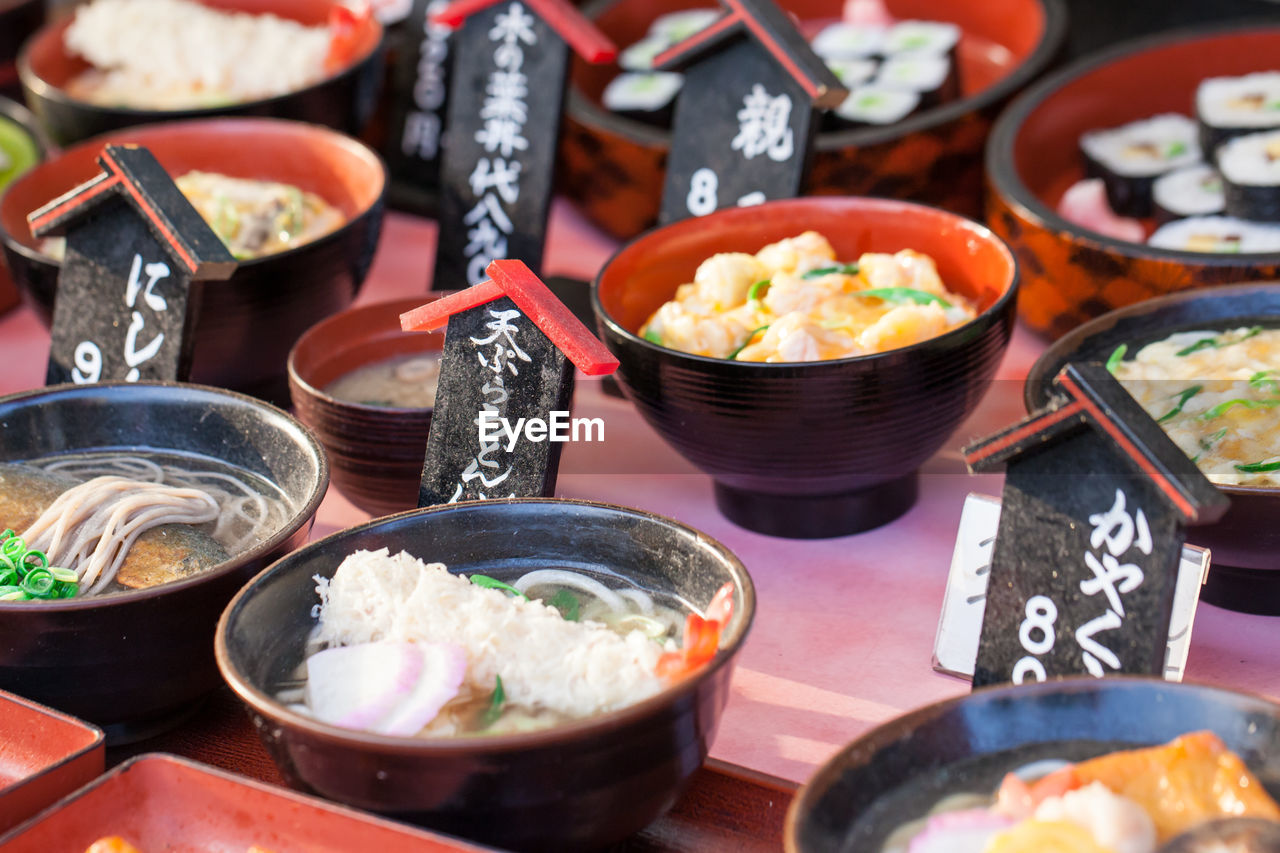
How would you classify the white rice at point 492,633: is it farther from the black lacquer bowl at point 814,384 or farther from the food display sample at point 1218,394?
the food display sample at point 1218,394

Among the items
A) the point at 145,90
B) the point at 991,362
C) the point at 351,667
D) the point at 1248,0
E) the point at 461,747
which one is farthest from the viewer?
the point at 1248,0

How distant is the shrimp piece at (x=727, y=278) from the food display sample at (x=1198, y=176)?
0.93m

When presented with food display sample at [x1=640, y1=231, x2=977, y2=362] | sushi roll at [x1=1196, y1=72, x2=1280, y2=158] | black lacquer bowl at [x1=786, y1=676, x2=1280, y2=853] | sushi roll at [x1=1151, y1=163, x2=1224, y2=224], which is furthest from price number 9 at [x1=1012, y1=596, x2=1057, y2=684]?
sushi roll at [x1=1196, y1=72, x2=1280, y2=158]

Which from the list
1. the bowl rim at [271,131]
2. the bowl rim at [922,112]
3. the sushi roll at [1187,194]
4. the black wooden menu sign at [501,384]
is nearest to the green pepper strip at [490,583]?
the black wooden menu sign at [501,384]

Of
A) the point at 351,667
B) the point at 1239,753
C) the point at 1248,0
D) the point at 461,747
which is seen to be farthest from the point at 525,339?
the point at 1248,0

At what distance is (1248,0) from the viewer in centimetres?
372

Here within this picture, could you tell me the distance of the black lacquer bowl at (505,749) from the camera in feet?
4.13

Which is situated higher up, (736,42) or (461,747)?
(736,42)

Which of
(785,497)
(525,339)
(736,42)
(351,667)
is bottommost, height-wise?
(785,497)

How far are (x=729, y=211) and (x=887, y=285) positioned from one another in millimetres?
346

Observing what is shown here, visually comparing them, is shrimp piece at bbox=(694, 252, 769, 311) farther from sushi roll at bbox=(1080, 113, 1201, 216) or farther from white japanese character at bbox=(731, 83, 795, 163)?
sushi roll at bbox=(1080, 113, 1201, 216)

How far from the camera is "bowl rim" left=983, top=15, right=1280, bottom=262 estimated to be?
2.30m

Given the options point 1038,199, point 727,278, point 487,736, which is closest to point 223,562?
point 487,736

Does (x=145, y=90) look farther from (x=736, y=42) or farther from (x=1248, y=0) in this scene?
(x=1248, y=0)
